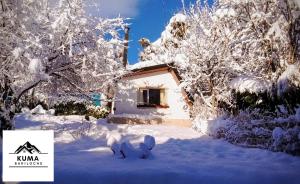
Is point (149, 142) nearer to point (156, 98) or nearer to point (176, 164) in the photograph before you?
point (176, 164)

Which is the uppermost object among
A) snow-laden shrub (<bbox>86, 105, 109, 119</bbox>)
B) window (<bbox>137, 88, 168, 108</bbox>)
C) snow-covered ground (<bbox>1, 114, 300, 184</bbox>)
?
window (<bbox>137, 88, 168, 108</bbox>)

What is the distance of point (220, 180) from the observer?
7242mm

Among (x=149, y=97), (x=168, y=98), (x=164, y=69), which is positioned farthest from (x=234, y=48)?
(x=149, y=97)

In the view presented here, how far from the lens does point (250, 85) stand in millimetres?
15969

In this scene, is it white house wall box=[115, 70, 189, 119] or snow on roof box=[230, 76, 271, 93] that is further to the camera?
white house wall box=[115, 70, 189, 119]

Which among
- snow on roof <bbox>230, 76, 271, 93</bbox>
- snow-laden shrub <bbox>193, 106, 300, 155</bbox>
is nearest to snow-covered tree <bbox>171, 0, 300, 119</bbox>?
snow on roof <bbox>230, 76, 271, 93</bbox>

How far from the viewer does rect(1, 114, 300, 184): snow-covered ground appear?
7.21 m

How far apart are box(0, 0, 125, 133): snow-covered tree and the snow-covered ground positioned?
8.04ft

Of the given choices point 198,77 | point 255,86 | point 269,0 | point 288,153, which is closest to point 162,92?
point 198,77

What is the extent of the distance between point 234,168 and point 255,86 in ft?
27.1

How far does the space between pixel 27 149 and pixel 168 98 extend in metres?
13.2

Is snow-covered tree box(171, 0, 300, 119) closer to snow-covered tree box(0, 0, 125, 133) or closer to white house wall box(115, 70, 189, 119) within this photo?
white house wall box(115, 70, 189, 119)

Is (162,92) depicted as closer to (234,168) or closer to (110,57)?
(110,57)

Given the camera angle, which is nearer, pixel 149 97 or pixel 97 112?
pixel 149 97
